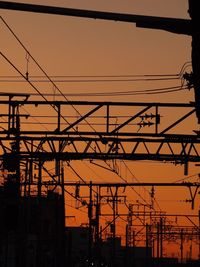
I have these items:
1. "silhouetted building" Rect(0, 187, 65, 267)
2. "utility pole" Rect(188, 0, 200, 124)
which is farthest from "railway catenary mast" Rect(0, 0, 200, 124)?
"silhouetted building" Rect(0, 187, 65, 267)

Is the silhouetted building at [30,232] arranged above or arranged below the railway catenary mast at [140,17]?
below

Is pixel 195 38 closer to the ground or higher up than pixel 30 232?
higher up

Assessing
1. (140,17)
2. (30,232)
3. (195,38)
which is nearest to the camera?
(140,17)

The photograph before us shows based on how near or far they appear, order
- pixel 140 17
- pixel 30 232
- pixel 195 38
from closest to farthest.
Answer: pixel 140 17, pixel 195 38, pixel 30 232

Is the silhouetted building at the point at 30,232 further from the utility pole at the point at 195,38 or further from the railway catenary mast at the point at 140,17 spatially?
the railway catenary mast at the point at 140,17

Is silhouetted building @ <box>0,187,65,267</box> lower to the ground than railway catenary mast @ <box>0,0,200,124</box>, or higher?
lower

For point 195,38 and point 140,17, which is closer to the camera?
point 140,17

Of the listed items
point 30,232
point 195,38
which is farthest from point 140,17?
point 30,232

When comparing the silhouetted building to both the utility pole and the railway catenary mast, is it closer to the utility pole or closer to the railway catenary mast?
the utility pole

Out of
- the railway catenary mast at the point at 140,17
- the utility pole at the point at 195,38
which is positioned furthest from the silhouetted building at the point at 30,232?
the railway catenary mast at the point at 140,17

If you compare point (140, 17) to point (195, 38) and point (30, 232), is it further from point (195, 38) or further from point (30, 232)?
point (30, 232)

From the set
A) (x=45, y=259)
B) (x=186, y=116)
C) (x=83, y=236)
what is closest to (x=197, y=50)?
(x=186, y=116)

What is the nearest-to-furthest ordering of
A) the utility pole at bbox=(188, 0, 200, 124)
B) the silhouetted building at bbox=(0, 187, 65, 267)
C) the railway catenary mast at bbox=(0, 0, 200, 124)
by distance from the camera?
the railway catenary mast at bbox=(0, 0, 200, 124) < the utility pole at bbox=(188, 0, 200, 124) < the silhouetted building at bbox=(0, 187, 65, 267)

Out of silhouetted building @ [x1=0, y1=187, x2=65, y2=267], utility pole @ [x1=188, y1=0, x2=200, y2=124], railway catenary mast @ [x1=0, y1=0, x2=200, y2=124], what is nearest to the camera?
railway catenary mast @ [x1=0, y1=0, x2=200, y2=124]
